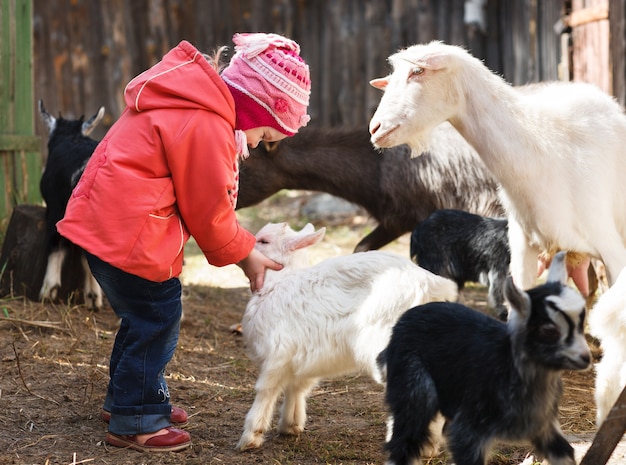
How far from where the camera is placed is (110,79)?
40.1 feet

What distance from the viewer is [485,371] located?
2.99 meters

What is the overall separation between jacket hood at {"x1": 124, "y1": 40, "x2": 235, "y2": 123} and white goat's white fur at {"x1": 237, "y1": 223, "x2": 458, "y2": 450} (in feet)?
2.69

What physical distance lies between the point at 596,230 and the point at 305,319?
5.44 ft

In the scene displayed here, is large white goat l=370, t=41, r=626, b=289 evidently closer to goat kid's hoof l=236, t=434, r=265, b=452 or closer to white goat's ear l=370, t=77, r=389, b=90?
white goat's ear l=370, t=77, r=389, b=90

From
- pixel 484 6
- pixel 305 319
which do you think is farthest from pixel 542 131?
pixel 484 6

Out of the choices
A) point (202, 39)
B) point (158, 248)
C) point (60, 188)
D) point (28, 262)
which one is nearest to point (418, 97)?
point (158, 248)

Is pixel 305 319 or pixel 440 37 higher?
pixel 440 37

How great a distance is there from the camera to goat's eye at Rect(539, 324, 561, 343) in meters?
2.76

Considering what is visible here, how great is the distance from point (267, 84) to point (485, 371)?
4.73ft

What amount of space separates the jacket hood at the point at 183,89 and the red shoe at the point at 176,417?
1.35 meters

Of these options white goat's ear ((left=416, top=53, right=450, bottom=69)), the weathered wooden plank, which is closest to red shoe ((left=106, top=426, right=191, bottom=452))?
white goat's ear ((left=416, top=53, right=450, bottom=69))

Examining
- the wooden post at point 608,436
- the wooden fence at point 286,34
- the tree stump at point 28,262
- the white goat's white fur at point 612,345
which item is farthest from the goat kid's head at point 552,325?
the wooden fence at point 286,34

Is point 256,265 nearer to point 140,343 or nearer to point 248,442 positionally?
point 140,343

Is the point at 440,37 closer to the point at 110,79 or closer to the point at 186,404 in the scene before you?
the point at 110,79
